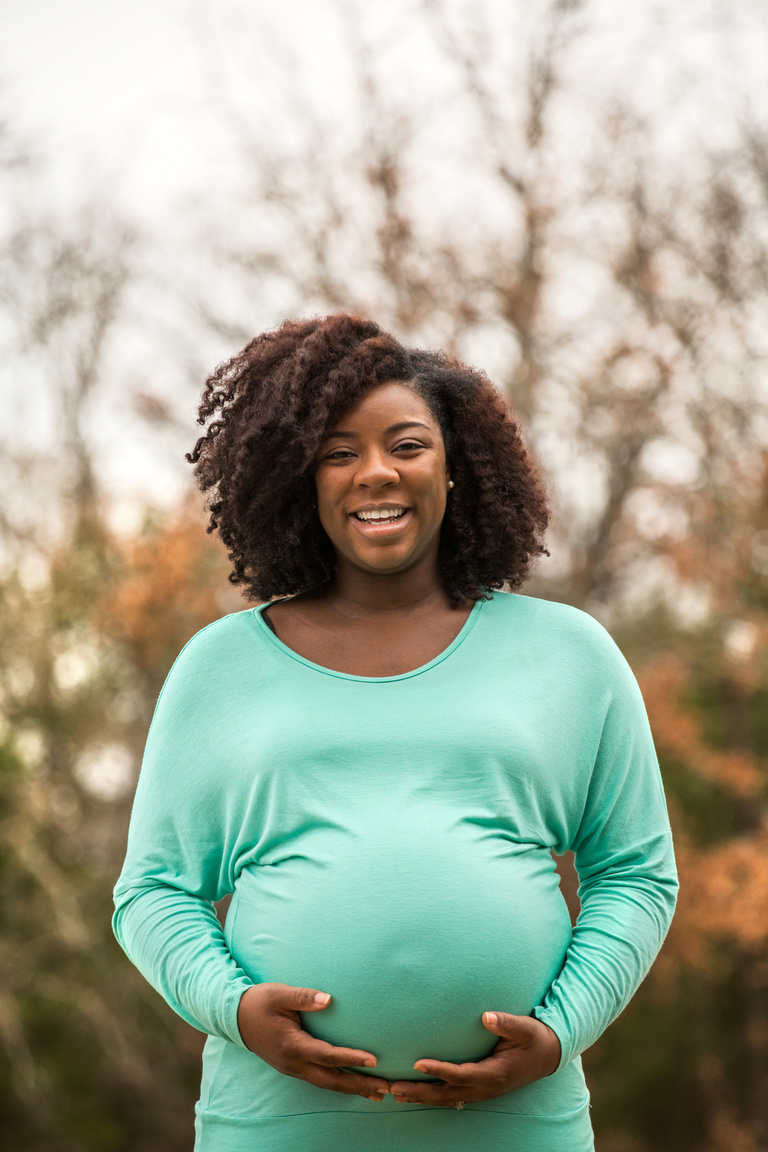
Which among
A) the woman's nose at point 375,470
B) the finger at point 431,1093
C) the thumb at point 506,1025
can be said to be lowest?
the finger at point 431,1093

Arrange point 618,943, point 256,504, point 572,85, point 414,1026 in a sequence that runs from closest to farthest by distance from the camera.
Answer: point 414,1026 → point 618,943 → point 256,504 → point 572,85

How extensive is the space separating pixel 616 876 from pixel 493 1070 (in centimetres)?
37

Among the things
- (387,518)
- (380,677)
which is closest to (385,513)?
(387,518)

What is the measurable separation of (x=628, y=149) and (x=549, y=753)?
30.9ft

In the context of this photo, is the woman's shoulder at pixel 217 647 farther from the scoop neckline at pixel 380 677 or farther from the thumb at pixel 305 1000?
the thumb at pixel 305 1000

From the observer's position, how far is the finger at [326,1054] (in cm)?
154

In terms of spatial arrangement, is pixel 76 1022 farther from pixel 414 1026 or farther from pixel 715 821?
pixel 414 1026

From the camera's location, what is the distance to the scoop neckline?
174 centimetres

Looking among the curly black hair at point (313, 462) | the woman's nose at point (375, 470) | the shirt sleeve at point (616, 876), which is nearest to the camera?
the shirt sleeve at point (616, 876)

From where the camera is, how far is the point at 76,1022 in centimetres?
1055

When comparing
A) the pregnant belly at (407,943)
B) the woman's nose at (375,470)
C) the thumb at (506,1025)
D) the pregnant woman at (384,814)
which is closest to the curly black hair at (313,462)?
the pregnant woman at (384,814)

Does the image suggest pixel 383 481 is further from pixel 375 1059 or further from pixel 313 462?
pixel 375 1059

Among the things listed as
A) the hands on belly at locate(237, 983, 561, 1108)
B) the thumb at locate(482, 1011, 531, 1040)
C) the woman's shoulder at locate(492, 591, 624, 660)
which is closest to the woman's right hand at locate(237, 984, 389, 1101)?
the hands on belly at locate(237, 983, 561, 1108)

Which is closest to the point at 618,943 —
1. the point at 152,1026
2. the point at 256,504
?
the point at 256,504
